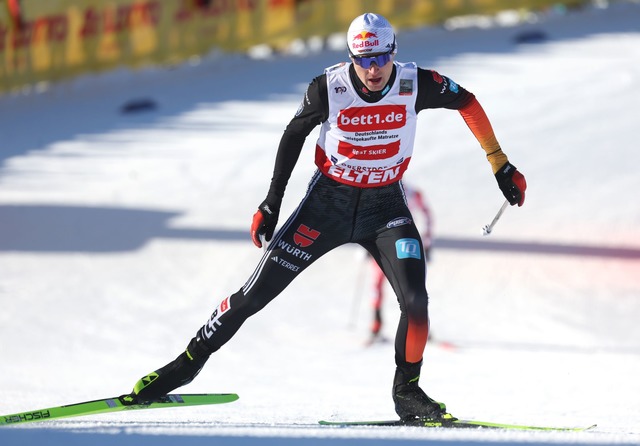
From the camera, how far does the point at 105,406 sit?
226 inches

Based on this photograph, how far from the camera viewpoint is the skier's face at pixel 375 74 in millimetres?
5430

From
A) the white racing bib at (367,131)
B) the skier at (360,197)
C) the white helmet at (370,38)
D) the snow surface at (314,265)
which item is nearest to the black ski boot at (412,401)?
the skier at (360,197)

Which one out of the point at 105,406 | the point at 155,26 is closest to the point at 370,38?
the point at 105,406

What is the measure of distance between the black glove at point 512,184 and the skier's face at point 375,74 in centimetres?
84

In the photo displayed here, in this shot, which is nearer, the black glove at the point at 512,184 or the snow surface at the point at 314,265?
the black glove at the point at 512,184

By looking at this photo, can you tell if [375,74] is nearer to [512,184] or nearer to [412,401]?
[512,184]

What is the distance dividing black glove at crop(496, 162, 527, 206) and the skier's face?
0.84 metres

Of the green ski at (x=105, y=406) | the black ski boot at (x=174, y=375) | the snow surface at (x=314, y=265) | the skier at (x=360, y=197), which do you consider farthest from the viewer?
the snow surface at (x=314, y=265)

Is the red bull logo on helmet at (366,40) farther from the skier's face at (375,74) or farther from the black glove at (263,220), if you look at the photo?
the black glove at (263,220)

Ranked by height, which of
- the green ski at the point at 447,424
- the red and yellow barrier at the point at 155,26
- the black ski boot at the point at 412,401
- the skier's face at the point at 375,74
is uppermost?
the red and yellow barrier at the point at 155,26

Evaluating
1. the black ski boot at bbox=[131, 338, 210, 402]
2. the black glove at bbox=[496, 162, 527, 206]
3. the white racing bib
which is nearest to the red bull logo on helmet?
the white racing bib

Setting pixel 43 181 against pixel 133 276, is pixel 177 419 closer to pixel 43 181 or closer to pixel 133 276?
pixel 133 276

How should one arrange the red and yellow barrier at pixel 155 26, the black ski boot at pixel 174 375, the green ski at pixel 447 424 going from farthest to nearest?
the red and yellow barrier at pixel 155 26 < the black ski boot at pixel 174 375 < the green ski at pixel 447 424

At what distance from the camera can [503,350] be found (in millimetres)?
8930
